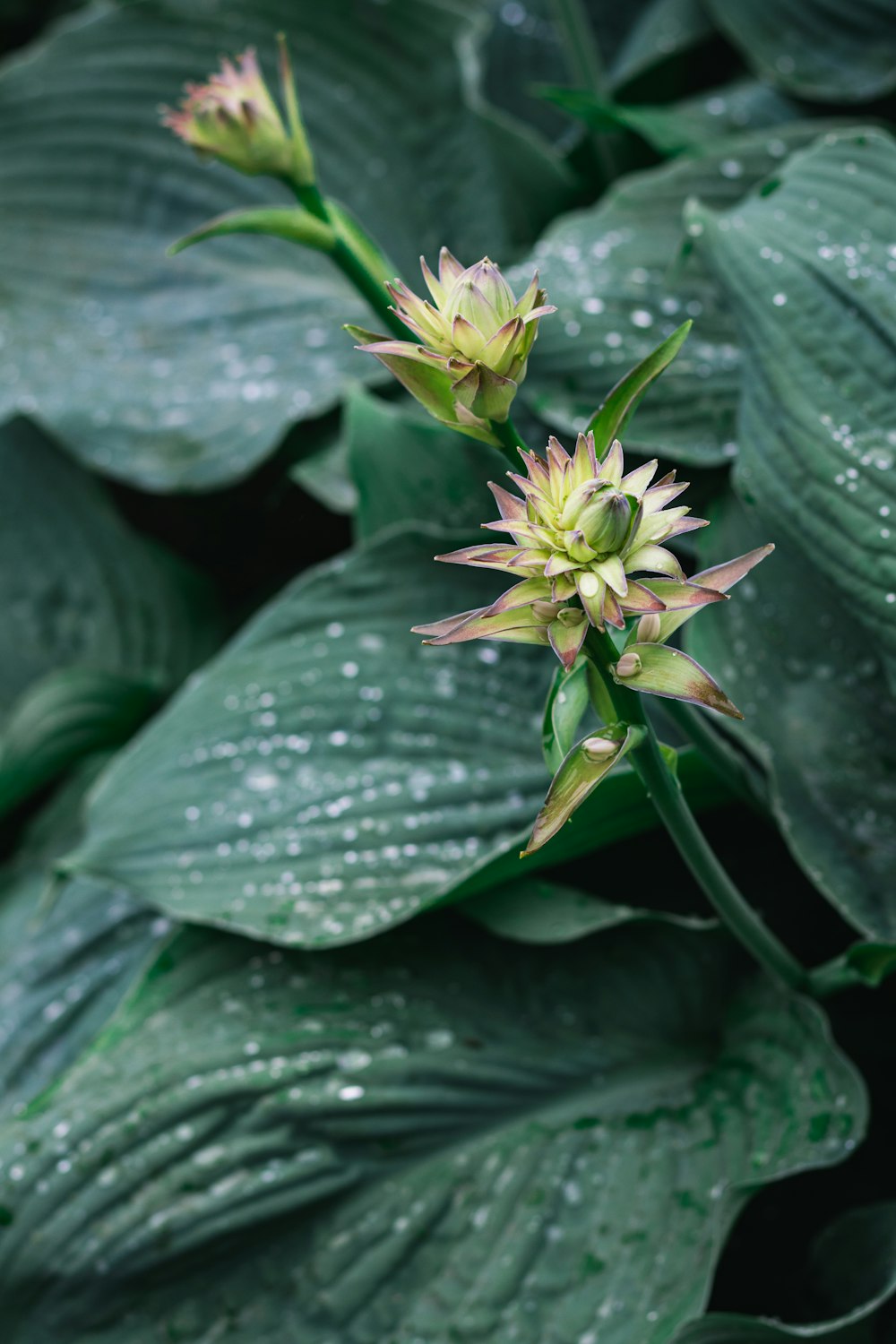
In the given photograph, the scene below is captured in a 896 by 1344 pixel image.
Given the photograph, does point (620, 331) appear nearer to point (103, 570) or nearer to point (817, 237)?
point (817, 237)

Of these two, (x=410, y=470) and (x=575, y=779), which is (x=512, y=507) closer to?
(x=575, y=779)

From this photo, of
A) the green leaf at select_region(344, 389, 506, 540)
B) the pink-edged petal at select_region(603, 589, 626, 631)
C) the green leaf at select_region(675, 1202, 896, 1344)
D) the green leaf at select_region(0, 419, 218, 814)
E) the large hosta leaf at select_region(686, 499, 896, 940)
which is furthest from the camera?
the green leaf at select_region(0, 419, 218, 814)

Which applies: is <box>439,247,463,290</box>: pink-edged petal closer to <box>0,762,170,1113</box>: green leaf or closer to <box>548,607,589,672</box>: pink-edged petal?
<box>548,607,589,672</box>: pink-edged petal

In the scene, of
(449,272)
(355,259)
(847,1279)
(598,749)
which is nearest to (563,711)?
(598,749)

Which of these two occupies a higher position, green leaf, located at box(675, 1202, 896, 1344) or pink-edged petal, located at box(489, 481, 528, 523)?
pink-edged petal, located at box(489, 481, 528, 523)

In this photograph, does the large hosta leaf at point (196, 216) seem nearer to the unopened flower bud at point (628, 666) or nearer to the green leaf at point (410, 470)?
the green leaf at point (410, 470)

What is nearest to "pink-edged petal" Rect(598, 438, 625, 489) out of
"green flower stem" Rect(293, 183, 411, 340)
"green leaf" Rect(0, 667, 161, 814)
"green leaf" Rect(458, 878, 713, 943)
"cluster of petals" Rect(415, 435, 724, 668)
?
"cluster of petals" Rect(415, 435, 724, 668)
